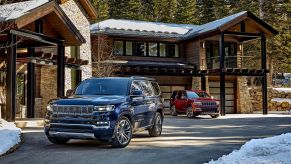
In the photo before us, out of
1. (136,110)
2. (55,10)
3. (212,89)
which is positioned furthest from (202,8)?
(136,110)

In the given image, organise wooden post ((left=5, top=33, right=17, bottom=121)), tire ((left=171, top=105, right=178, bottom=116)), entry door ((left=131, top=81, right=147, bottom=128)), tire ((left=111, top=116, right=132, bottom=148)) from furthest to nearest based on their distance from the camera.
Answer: tire ((left=171, top=105, right=178, bottom=116)), wooden post ((left=5, top=33, right=17, bottom=121)), entry door ((left=131, top=81, right=147, bottom=128)), tire ((left=111, top=116, right=132, bottom=148))

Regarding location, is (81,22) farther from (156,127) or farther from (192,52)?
(156,127)

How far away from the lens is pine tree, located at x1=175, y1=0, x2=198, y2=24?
170 ft

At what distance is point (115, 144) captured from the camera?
34.1ft

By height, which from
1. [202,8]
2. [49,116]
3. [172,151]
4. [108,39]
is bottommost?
[172,151]

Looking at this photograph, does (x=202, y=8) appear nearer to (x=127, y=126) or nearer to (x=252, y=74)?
(x=252, y=74)

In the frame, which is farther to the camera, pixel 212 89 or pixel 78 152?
pixel 212 89

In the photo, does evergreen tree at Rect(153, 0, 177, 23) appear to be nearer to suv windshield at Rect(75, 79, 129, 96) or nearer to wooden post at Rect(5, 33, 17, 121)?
wooden post at Rect(5, 33, 17, 121)

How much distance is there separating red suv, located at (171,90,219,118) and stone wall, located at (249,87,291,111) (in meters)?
10.3

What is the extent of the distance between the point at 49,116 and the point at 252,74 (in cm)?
2366

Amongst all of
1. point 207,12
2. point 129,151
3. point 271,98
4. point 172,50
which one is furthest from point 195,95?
point 207,12

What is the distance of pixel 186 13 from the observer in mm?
51906

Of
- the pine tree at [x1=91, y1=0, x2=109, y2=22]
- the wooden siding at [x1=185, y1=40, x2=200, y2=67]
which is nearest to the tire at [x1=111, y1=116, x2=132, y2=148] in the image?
the wooden siding at [x1=185, y1=40, x2=200, y2=67]

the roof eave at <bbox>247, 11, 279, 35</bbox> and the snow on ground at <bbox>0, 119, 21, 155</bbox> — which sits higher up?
the roof eave at <bbox>247, 11, 279, 35</bbox>
